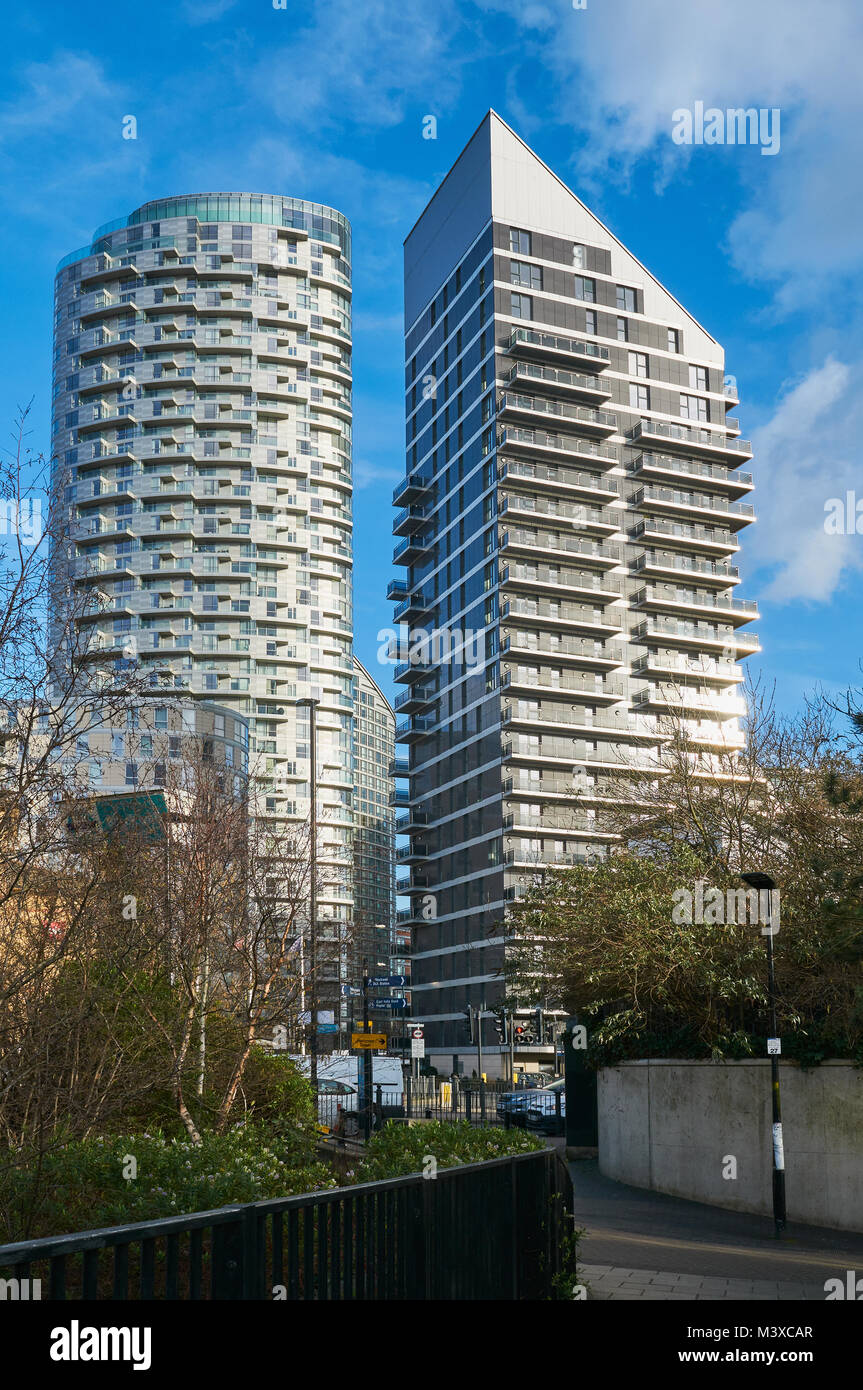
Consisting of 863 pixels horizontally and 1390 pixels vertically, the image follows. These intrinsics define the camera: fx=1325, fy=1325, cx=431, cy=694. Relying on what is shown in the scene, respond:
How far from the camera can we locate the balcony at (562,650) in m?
89.5

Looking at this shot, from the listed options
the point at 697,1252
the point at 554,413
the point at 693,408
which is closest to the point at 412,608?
the point at 554,413

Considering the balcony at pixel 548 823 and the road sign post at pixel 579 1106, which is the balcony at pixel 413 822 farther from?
the road sign post at pixel 579 1106

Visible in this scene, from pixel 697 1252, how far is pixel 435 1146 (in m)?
6.65

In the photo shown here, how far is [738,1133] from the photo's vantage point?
69.2 feet

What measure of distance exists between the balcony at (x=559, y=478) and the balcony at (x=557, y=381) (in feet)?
17.8

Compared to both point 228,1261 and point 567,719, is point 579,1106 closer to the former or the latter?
point 228,1261

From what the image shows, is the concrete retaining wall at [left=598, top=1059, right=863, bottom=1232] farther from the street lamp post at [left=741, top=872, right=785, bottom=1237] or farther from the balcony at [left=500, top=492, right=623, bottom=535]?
the balcony at [left=500, top=492, right=623, bottom=535]

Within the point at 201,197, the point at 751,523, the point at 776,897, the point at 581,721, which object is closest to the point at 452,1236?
the point at 776,897

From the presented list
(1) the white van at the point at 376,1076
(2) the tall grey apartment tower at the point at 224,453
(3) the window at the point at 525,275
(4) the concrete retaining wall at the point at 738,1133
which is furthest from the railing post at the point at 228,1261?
(2) the tall grey apartment tower at the point at 224,453

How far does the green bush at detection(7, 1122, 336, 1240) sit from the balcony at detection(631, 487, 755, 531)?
285 feet

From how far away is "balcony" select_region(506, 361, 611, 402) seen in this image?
92312 millimetres

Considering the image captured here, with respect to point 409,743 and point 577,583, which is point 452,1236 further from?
point 409,743

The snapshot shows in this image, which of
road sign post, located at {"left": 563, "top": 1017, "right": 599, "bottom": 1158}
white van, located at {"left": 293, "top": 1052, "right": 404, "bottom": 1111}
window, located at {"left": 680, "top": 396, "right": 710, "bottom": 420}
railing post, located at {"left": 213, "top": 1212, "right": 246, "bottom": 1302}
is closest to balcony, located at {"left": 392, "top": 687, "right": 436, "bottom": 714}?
window, located at {"left": 680, "top": 396, "right": 710, "bottom": 420}
